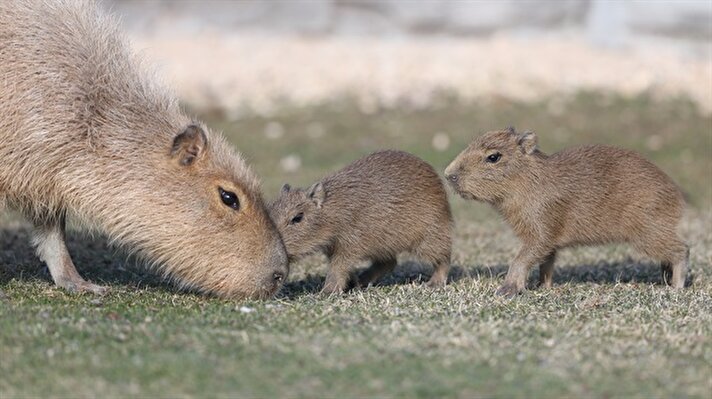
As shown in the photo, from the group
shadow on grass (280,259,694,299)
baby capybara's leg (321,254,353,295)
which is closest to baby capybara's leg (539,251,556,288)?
shadow on grass (280,259,694,299)

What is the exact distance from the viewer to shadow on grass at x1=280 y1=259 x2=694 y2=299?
27.0 feet

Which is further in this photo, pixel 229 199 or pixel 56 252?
pixel 56 252

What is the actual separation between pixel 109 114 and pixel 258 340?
2000 mm

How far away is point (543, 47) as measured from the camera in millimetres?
18312

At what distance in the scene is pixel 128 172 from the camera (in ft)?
22.6

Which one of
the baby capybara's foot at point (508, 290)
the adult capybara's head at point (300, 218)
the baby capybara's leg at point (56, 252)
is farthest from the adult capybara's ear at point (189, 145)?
the baby capybara's foot at point (508, 290)

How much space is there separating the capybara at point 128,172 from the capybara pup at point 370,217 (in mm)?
702

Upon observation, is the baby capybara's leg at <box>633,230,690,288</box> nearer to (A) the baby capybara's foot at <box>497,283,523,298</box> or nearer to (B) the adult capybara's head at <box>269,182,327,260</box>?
(A) the baby capybara's foot at <box>497,283,523,298</box>

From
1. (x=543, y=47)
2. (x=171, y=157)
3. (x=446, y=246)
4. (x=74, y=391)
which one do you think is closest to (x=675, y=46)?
(x=543, y=47)

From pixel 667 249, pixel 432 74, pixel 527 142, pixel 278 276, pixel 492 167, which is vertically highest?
pixel 432 74

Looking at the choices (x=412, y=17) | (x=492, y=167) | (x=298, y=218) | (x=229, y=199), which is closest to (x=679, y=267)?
(x=492, y=167)

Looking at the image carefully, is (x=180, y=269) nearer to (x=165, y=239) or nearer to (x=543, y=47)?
(x=165, y=239)

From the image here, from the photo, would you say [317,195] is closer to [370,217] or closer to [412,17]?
[370,217]

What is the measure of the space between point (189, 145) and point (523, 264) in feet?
7.52
